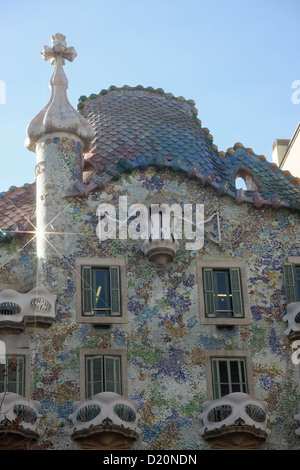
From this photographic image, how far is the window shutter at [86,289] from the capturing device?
2619 centimetres

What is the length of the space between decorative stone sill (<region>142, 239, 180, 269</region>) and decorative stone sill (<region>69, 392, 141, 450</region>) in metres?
3.49

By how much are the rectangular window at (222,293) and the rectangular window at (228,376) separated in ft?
3.49

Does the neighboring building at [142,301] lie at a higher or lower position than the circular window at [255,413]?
higher

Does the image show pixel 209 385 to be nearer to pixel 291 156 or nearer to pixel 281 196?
pixel 281 196

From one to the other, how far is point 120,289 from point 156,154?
12.3 ft

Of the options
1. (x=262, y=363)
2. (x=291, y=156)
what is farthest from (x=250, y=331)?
(x=291, y=156)

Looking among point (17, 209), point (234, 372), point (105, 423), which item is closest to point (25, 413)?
point (105, 423)

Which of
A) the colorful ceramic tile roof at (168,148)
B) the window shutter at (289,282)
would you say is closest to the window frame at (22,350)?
the colorful ceramic tile roof at (168,148)

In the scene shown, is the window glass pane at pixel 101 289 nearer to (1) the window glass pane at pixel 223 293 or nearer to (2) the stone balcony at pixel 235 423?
(1) the window glass pane at pixel 223 293

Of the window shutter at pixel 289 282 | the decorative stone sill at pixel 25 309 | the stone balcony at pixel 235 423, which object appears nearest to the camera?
the stone balcony at pixel 235 423

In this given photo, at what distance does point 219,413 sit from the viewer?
2497 cm


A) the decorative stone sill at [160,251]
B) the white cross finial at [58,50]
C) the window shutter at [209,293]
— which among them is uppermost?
the white cross finial at [58,50]

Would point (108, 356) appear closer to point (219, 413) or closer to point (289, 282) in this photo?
point (219, 413)
